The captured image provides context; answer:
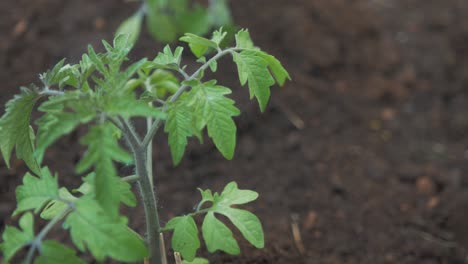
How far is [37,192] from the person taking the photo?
1.43 metres

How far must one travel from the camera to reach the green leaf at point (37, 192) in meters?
1.41

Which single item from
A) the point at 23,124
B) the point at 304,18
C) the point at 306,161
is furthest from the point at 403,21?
the point at 23,124

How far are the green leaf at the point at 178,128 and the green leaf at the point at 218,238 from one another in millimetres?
208

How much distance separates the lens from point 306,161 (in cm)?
284

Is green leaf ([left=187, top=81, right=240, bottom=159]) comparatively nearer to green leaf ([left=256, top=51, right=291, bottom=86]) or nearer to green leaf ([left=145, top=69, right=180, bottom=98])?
green leaf ([left=256, top=51, right=291, bottom=86])

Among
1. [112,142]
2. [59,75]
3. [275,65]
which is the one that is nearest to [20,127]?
[59,75]

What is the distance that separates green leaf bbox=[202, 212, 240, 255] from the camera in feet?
4.88

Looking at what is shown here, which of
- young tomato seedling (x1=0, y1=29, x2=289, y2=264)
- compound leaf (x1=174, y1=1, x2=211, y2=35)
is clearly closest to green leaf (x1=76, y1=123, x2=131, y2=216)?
young tomato seedling (x1=0, y1=29, x2=289, y2=264)

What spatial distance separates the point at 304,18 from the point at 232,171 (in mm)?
1292

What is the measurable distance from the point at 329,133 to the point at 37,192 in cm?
192

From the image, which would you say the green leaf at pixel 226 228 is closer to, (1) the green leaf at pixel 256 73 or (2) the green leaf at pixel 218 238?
(2) the green leaf at pixel 218 238

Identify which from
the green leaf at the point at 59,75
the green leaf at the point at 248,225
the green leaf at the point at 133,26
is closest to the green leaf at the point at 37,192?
the green leaf at the point at 59,75

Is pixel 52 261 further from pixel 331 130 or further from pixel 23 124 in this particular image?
pixel 331 130

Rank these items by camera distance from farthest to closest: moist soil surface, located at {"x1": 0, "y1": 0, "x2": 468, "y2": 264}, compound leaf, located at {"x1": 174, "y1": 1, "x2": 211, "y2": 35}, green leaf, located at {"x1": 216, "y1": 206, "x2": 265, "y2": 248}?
compound leaf, located at {"x1": 174, "y1": 1, "x2": 211, "y2": 35}, moist soil surface, located at {"x1": 0, "y1": 0, "x2": 468, "y2": 264}, green leaf, located at {"x1": 216, "y1": 206, "x2": 265, "y2": 248}
